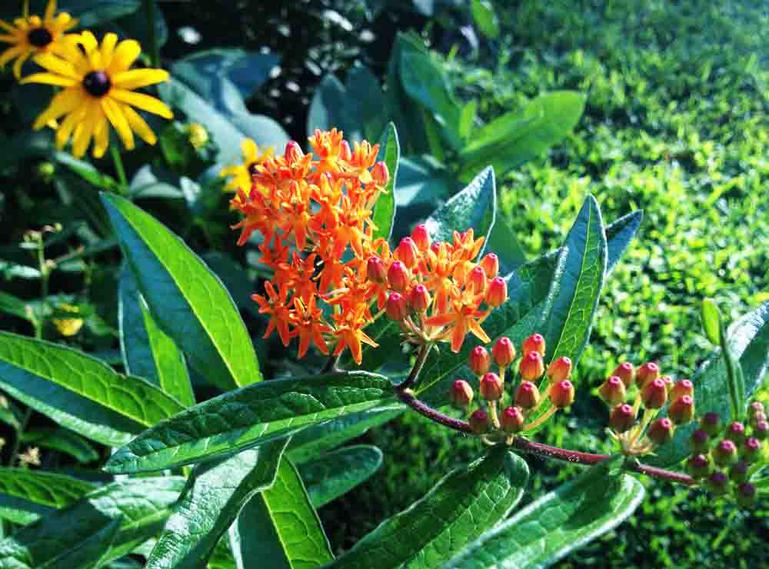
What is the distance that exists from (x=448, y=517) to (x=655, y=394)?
0.35m

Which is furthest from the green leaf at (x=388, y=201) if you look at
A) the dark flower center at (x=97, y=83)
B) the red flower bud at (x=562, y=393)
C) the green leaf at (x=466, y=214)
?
the dark flower center at (x=97, y=83)

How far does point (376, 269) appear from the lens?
1481 mm

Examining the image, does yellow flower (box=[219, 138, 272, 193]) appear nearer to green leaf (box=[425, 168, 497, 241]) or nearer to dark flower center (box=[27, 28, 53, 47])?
dark flower center (box=[27, 28, 53, 47])

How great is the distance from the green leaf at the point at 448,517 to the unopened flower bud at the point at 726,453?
0.28m

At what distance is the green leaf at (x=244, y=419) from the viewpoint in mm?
1429

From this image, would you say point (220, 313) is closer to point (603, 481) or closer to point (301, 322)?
point (301, 322)

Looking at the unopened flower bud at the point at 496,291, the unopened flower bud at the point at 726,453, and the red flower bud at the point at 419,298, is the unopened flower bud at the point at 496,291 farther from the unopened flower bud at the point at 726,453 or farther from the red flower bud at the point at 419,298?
the unopened flower bud at the point at 726,453

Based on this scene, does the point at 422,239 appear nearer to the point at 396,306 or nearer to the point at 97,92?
the point at 396,306

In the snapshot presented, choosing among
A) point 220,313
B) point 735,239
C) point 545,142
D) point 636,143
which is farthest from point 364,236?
point 636,143

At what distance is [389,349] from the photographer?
70.2 inches

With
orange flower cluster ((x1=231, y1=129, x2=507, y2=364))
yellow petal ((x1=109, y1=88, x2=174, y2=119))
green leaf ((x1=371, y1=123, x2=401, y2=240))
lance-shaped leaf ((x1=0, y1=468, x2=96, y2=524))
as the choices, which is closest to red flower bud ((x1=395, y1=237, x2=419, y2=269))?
orange flower cluster ((x1=231, y1=129, x2=507, y2=364))

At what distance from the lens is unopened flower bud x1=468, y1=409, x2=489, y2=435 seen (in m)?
1.43

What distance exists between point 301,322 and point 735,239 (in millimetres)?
2234

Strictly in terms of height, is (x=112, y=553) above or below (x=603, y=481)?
below
